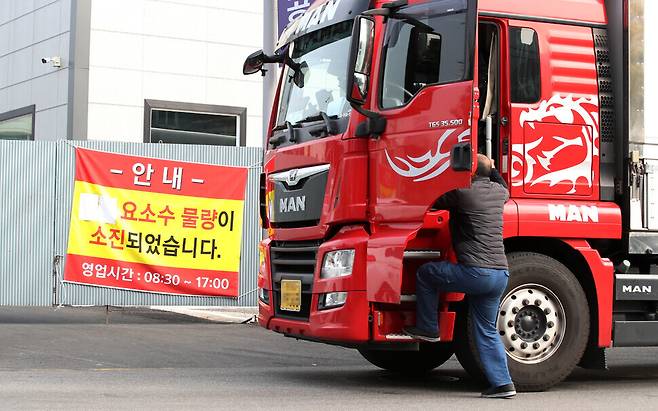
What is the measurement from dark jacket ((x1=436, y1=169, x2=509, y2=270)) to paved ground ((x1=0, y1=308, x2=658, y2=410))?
3.69ft

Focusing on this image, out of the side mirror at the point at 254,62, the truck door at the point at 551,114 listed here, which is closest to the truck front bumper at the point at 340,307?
the truck door at the point at 551,114

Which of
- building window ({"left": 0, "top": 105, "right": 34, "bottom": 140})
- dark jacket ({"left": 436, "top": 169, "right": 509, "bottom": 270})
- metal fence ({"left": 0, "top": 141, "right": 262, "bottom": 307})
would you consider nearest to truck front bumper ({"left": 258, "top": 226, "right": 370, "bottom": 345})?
dark jacket ({"left": 436, "top": 169, "right": 509, "bottom": 270})

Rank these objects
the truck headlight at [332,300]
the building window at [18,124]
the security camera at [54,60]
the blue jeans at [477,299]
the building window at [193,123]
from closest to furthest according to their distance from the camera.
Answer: the blue jeans at [477,299], the truck headlight at [332,300], the security camera at [54,60], the building window at [193,123], the building window at [18,124]

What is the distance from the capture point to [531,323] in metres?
8.70

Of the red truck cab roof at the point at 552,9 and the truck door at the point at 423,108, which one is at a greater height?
the red truck cab roof at the point at 552,9

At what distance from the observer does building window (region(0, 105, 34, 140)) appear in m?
21.8

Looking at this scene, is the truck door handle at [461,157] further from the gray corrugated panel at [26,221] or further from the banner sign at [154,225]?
the gray corrugated panel at [26,221]

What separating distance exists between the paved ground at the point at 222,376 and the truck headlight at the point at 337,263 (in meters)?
0.99

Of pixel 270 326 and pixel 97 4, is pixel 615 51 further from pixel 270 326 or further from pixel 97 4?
pixel 97 4

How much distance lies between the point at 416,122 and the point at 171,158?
697 centimetres

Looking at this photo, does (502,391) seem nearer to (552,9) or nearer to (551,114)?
(551,114)

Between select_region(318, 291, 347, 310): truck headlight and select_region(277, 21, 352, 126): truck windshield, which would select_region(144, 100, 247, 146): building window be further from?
select_region(318, 291, 347, 310): truck headlight

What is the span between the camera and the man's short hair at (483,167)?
A: 822cm

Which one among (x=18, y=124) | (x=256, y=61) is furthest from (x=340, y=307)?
(x=18, y=124)
